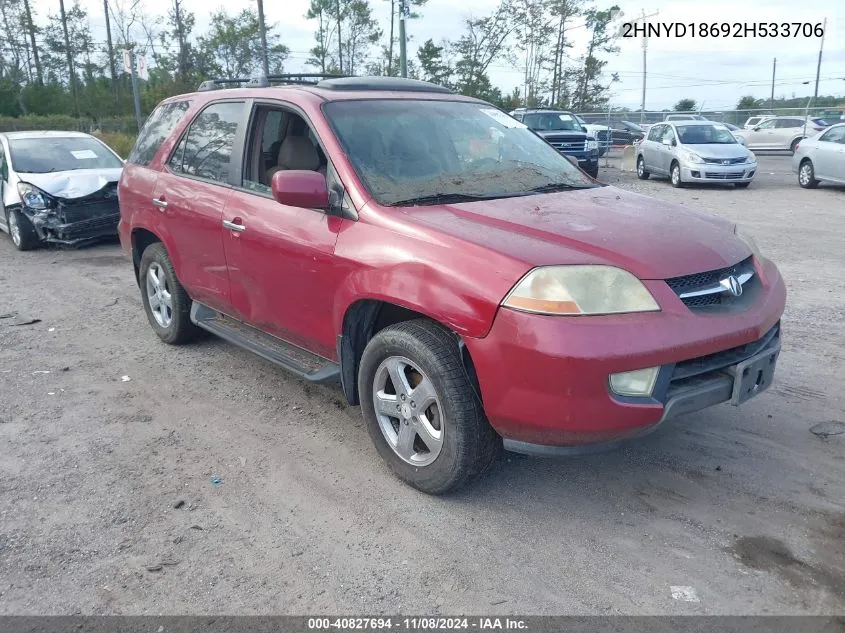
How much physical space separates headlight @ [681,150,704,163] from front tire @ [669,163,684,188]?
0.96ft

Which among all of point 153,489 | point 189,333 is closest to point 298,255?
point 153,489

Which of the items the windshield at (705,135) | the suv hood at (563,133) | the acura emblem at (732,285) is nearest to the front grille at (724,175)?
the windshield at (705,135)

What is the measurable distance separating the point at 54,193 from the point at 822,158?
48.1ft

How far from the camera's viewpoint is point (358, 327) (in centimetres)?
362

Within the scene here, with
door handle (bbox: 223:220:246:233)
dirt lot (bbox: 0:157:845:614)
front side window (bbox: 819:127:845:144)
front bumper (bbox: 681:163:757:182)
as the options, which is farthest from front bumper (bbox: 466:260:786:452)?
front side window (bbox: 819:127:845:144)

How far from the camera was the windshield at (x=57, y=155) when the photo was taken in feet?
33.1

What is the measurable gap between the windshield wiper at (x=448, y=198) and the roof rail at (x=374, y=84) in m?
1.13

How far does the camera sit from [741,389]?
3057 mm

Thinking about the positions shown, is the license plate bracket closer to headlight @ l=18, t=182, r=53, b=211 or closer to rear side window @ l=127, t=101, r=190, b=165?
rear side window @ l=127, t=101, r=190, b=165

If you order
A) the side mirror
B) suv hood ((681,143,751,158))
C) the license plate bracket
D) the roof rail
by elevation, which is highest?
the roof rail

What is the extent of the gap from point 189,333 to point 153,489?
2.18 m

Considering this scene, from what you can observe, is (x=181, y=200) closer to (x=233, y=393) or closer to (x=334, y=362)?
(x=233, y=393)

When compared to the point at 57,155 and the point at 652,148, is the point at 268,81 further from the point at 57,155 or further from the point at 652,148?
the point at 652,148

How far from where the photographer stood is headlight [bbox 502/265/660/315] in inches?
110
